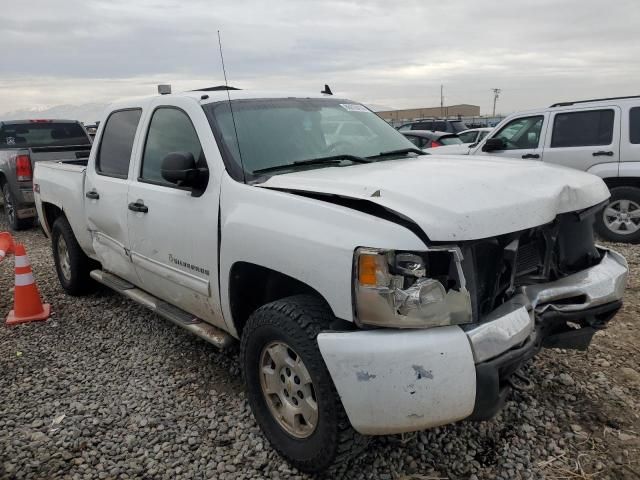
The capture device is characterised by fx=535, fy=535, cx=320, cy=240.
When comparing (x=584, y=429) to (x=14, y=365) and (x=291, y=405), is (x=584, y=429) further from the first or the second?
(x=14, y=365)

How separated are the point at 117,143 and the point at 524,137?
5.86 metres

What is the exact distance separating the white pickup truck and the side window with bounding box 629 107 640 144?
4588mm

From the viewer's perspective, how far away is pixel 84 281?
5211 mm

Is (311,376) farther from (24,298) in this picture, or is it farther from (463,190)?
(24,298)

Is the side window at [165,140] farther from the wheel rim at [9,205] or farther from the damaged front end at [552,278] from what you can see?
the wheel rim at [9,205]

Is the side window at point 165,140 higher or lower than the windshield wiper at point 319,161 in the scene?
higher

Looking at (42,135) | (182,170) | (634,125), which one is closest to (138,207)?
(182,170)

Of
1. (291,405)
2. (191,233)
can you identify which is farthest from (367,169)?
(291,405)

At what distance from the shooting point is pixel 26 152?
841 cm

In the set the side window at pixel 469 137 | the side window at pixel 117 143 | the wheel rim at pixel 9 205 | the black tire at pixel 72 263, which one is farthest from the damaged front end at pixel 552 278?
the side window at pixel 469 137

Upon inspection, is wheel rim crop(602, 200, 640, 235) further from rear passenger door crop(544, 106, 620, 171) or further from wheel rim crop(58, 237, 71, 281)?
wheel rim crop(58, 237, 71, 281)

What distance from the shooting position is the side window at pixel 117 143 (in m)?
4.05

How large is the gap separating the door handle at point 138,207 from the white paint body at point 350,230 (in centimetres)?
4

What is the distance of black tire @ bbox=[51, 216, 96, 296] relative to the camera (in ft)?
16.6
